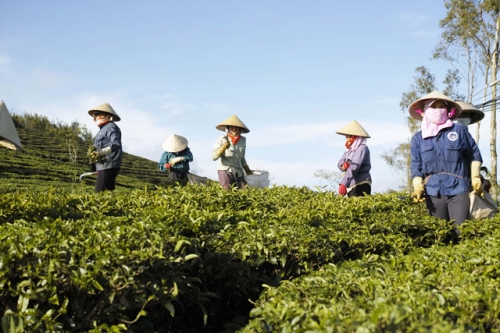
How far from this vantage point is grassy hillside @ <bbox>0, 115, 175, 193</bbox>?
1680 cm

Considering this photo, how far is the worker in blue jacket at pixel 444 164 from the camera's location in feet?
17.0

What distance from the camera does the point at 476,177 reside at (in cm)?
521

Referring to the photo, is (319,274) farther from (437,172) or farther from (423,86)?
(423,86)

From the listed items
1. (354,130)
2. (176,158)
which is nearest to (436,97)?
(354,130)

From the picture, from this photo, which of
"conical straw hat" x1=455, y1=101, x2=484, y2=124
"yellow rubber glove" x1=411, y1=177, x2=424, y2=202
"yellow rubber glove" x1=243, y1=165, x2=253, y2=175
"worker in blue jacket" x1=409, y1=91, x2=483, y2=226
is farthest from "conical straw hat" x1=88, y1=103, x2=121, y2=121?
"conical straw hat" x1=455, y1=101, x2=484, y2=124

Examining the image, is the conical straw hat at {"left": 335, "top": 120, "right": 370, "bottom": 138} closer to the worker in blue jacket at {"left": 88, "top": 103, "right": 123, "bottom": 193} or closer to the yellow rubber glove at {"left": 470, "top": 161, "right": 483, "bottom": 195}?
the yellow rubber glove at {"left": 470, "top": 161, "right": 483, "bottom": 195}

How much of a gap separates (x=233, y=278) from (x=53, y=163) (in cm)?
1889

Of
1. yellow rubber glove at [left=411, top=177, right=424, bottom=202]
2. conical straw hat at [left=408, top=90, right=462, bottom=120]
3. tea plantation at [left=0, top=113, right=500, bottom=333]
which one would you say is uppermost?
conical straw hat at [left=408, top=90, right=462, bottom=120]

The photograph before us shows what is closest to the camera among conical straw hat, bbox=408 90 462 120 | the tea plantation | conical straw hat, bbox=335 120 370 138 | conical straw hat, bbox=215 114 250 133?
the tea plantation

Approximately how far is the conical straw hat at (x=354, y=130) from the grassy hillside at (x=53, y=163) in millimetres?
4627

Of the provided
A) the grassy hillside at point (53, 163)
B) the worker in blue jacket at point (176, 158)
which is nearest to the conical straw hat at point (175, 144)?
the worker in blue jacket at point (176, 158)

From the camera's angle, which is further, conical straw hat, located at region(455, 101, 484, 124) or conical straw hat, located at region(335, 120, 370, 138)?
conical straw hat, located at region(335, 120, 370, 138)

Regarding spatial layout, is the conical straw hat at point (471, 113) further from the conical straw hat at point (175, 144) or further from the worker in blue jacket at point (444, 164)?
the conical straw hat at point (175, 144)

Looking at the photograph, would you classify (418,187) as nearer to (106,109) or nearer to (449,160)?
(449,160)
